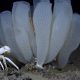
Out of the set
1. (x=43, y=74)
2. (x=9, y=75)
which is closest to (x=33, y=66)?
(x=43, y=74)

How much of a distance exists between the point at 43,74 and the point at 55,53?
2.96 ft

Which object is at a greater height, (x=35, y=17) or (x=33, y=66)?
(x=35, y=17)

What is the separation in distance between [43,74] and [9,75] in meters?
0.61

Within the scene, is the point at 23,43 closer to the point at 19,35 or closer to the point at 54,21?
the point at 19,35

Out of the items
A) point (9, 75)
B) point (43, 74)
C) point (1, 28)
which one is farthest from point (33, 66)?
point (1, 28)

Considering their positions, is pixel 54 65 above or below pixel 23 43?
below

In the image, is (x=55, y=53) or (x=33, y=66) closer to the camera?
(x=33, y=66)

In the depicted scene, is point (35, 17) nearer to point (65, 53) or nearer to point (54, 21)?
point (54, 21)

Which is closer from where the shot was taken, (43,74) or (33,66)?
(43,74)

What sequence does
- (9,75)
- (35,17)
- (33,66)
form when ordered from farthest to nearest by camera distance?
(35,17), (33,66), (9,75)

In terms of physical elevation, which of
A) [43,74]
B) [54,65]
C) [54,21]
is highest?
[54,21]

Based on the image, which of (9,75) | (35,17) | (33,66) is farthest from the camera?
(35,17)

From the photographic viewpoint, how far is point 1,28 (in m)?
6.10

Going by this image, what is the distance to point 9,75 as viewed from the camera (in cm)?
476
